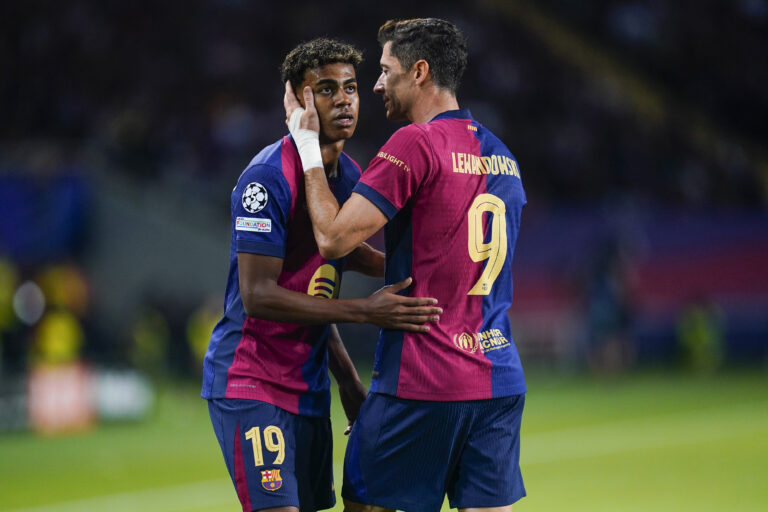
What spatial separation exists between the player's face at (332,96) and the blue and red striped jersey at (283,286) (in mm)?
192

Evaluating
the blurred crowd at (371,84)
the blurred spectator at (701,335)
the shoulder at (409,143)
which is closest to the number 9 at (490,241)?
the shoulder at (409,143)

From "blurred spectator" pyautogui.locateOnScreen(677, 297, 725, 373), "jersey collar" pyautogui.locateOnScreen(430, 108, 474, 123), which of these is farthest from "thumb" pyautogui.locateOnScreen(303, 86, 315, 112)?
"blurred spectator" pyautogui.locateOnScreen(677, 297, 725, 373)

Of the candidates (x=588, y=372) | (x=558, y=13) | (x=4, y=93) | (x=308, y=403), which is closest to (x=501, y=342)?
(x=308, y=403)

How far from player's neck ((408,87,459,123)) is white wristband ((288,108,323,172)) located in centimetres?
45

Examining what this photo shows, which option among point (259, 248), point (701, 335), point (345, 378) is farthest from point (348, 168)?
point (701, 335)

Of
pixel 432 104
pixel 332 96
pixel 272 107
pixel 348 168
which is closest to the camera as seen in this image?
pixel 432 104

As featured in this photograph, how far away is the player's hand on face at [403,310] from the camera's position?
13.9ft

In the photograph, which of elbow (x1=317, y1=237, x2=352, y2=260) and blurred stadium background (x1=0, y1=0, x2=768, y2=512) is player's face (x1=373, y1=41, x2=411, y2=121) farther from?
blurred stadium background (x1=0, y1=0, x2=768, y2=512)

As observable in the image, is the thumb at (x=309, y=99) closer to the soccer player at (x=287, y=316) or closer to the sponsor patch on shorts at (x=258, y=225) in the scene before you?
the soccer player at (x=287, y=316)

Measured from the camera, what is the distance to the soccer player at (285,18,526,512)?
13.8ft

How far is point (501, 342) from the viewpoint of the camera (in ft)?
14.5

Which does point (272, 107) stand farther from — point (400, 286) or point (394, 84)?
point (400, 286)

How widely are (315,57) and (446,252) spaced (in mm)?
1054

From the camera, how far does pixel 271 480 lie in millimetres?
4328
